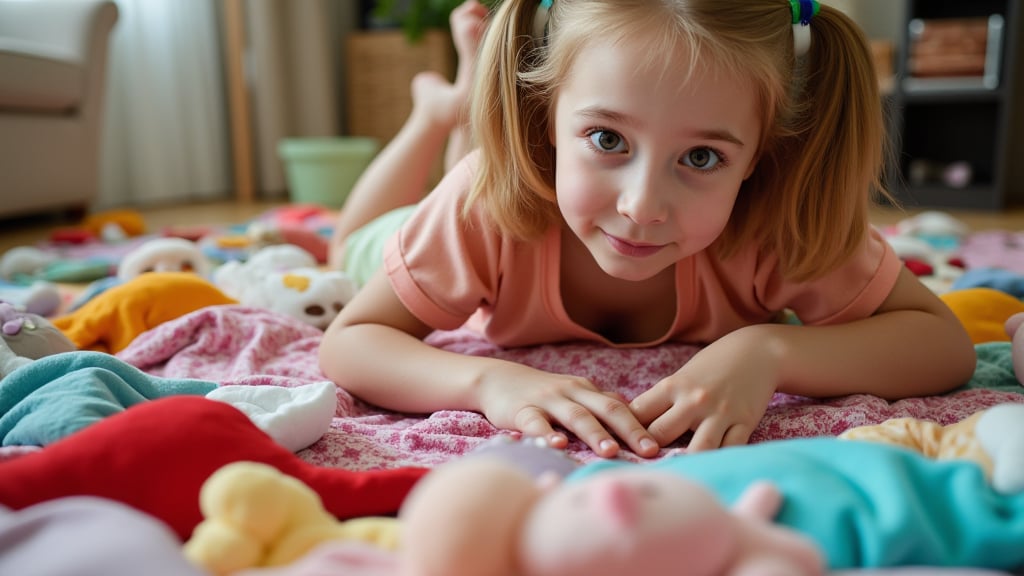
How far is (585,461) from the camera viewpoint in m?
0.69

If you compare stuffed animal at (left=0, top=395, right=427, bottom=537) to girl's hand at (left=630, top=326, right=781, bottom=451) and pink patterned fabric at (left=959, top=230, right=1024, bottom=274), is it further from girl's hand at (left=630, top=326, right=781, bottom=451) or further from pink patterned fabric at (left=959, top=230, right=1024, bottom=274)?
pink patterned fabric at (left=959, top=230, right=1024, bottom=274)

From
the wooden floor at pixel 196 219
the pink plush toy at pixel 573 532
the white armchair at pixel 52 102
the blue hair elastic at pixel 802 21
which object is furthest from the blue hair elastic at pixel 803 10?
the white armchair at pixel 52 102

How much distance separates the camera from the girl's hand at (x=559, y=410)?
71cm

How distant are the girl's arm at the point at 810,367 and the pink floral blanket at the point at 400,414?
0.02m

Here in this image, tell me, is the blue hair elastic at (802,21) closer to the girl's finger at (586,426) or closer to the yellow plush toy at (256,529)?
the girl's finger at (586,426)

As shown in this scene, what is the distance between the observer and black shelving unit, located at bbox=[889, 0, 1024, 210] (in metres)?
2.97

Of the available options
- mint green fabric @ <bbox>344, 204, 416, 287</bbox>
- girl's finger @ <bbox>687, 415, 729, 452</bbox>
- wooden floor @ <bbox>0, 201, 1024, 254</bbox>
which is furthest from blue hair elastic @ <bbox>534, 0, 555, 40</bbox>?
wooden floor @ <bbox>0, 201, 1024, 254</bbox>

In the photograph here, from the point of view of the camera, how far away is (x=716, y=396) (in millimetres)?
747

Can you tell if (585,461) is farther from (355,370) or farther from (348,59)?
(348,59)

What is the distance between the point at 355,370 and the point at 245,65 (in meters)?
3.03

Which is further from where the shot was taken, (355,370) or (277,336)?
(277,336)

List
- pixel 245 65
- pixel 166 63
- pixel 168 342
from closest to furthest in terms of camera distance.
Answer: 1. pixel 168 342
2. pixel 166 63
3. pixel 245 65

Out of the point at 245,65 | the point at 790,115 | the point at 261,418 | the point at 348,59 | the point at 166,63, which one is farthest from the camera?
Answer: the point at 348,59

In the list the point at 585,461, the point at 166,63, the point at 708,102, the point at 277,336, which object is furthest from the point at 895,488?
the point at 166,63
